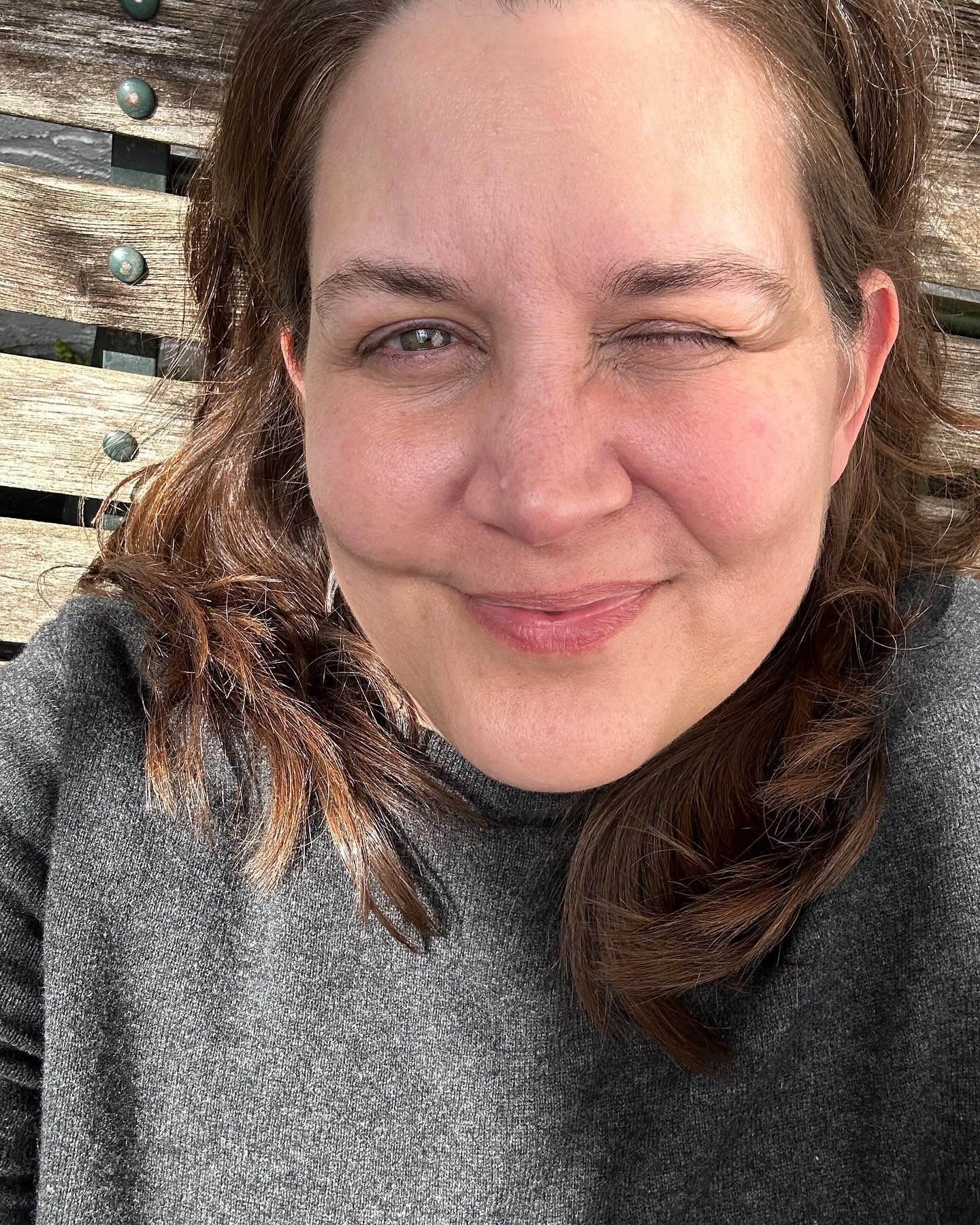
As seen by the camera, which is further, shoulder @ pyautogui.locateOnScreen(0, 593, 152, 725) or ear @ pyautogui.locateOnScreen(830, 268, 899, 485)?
shoulder @ pyautogui.locateOnScreen(0, 593, 152, 725)

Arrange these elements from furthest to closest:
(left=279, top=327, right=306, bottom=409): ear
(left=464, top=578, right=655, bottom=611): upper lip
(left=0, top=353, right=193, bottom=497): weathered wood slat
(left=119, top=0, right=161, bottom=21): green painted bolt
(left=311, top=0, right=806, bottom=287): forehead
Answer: (left=0, top=353, right=193, bottom=497): weathered wood slat
(left=119, top=0, right=161, bottom=21): green painted bolt
(left=279, top=327, right=306, bottom=409): ear
(left=464, top=578, right=655, bottom=611): upper lip
(left=311, top=0, right=806, bottom=287): forehead

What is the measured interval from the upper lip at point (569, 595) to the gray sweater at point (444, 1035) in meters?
0.38

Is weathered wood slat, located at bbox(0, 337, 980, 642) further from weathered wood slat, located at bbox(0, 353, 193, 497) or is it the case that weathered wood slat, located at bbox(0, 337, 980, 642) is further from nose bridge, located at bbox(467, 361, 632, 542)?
nose bridge, located at bbox(467, 361, 632, 542)

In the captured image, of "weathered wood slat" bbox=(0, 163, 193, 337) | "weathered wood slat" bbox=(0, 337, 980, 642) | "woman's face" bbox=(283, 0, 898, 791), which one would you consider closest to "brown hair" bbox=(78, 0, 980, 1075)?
"woman's face" bbox=(283, 0, 898, 791)

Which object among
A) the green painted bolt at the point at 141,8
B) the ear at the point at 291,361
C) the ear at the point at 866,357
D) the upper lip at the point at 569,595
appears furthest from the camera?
the green painted bolt at the point at 141,8

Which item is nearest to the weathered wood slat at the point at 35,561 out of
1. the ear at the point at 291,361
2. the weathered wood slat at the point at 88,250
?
the weathered wood slat at the point at 88,250

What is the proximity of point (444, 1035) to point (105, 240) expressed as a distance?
1.29m

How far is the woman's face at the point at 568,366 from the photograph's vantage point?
940 millimetres

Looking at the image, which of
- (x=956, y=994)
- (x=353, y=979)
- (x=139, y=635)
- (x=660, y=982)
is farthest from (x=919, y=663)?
(x=139, y=635)

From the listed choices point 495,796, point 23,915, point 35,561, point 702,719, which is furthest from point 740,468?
point 35,561

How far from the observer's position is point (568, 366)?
3.14 feet

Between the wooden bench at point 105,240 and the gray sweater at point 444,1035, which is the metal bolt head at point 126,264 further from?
the gray sweater at point 444,1035

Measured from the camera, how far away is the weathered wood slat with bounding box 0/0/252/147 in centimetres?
171

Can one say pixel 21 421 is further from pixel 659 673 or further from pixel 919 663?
pixel 919 663
